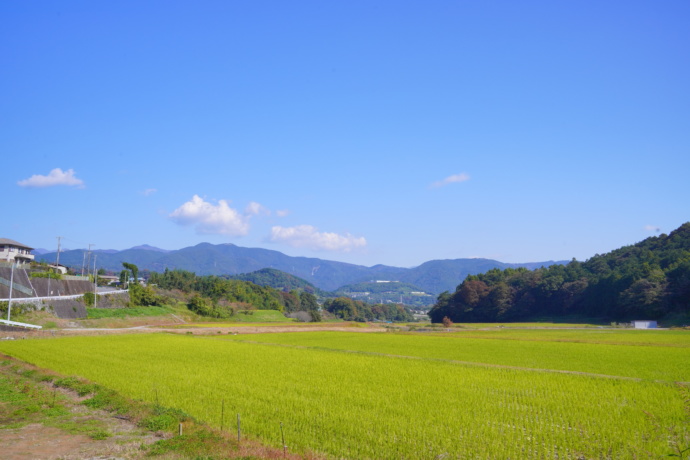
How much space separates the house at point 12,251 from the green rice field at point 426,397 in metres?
56.9

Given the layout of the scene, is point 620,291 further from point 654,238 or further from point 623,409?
point 623,409

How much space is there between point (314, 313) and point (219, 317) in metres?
25.9

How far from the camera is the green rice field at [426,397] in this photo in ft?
34.4

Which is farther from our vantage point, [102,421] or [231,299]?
[231,299]

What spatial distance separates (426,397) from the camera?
50.1ft

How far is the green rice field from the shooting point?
34.4 ft

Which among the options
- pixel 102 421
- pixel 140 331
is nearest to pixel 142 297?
pixel 140 331

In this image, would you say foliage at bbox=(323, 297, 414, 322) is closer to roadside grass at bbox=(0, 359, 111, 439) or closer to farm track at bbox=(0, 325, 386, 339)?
farm track at bbox=(0, 325, 386, 339)

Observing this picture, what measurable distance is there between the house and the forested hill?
243 ft

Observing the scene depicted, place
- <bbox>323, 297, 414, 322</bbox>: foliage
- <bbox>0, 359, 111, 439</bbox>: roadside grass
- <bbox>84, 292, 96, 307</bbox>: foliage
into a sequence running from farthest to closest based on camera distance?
<bbox>323, 297, 414, 322</bbox>: foliage → <bbox>84, 292, 96, 307</bbox>: foliage → <bbox>0, 359, 111, 439</bbox>: roadside grass

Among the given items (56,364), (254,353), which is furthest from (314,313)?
(56,364)

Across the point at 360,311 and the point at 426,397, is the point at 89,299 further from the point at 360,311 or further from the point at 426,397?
the point at 360,311

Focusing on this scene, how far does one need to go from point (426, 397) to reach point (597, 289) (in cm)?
7443

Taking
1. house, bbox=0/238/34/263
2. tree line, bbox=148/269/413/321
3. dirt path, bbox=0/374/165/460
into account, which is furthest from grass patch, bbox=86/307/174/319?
dirt path, bbox=0/374/165/460
